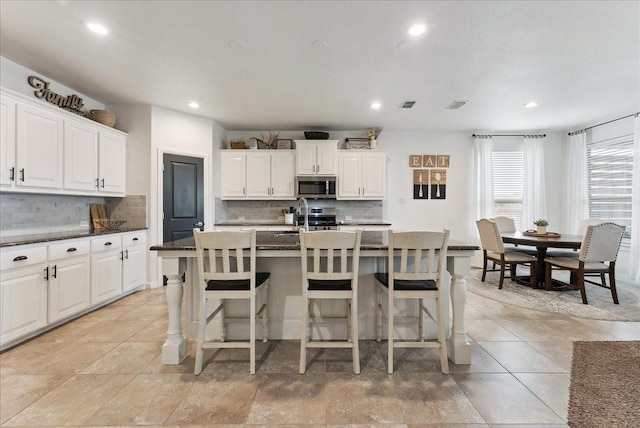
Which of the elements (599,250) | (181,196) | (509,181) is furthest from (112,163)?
(509,181)

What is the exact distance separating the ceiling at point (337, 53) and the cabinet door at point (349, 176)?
3.14 feet

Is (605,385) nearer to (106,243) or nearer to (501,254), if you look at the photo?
(501,254)

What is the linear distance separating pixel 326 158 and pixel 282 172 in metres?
0.84

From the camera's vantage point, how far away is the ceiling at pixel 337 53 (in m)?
2.15

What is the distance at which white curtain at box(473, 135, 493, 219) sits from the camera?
552cm

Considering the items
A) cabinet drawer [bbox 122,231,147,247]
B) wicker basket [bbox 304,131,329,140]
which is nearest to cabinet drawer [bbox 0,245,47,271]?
cabinet drawer [bbox 122,231,147,247]

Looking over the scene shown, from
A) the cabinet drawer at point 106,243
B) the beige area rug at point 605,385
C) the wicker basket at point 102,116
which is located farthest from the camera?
the wicker basket at point 102,116

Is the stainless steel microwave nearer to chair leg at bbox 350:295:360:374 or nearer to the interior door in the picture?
the interior door

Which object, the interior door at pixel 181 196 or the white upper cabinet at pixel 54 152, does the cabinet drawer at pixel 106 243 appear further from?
the interior door at pixel 181 196

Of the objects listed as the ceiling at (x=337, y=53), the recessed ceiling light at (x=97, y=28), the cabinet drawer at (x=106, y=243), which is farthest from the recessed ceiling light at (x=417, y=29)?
the cabinet drawer at (x=106, y=243)

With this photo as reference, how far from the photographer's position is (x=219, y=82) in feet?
11.2

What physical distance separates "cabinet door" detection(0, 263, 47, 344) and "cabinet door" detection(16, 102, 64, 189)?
0.89m

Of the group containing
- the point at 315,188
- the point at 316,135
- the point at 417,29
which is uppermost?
the point at 417,29

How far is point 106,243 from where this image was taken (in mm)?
3326
